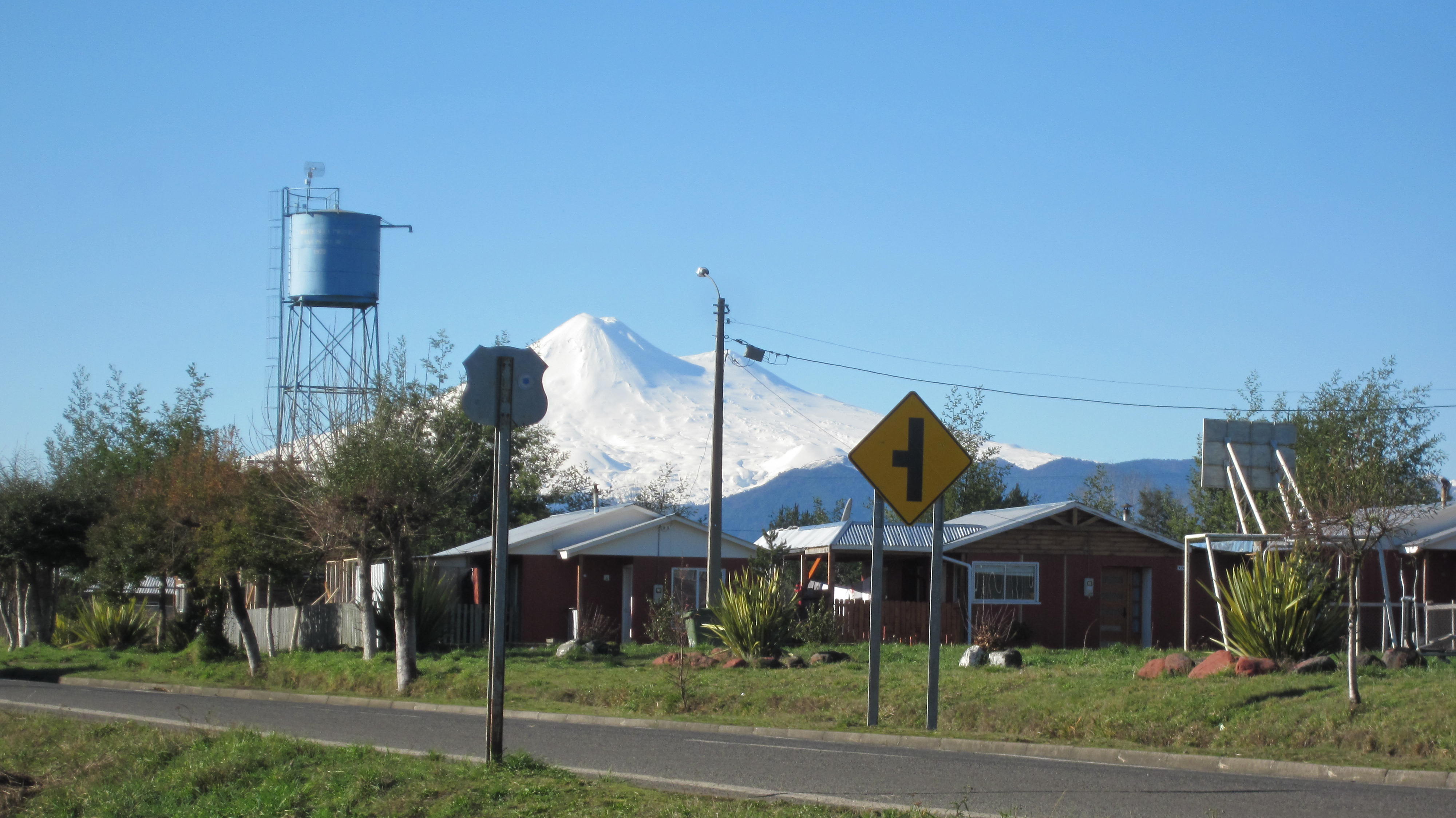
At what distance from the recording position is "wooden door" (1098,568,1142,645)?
32625mm

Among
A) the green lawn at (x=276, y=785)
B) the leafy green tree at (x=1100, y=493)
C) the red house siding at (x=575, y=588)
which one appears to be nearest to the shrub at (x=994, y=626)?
the red house siding at (x=575, y=588)

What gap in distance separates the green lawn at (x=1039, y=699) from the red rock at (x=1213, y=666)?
1.36 feet

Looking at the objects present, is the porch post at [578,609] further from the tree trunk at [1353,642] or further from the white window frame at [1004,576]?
the tree trunk at [1353,642]

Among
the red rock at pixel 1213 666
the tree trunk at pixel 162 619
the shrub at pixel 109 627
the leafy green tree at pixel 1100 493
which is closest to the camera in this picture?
the red rock at pixel 1213 666

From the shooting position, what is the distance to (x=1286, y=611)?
53.9 feet

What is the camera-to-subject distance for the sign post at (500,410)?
9125mm

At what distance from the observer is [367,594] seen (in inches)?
997

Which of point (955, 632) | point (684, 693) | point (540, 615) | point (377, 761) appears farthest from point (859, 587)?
point (377, 761)

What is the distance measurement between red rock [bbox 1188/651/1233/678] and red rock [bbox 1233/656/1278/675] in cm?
16

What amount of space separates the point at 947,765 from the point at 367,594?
54.3 feet

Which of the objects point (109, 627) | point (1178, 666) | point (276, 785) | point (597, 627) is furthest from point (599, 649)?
point (109, 627)

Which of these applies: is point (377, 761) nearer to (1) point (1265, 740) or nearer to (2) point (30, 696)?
(1) point (1265, 740)

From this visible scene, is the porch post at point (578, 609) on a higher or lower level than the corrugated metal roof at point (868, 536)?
lower

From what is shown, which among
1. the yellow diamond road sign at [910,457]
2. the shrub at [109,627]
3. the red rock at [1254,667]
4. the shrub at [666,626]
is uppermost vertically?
the yellow diamond road sign at [910,457]
